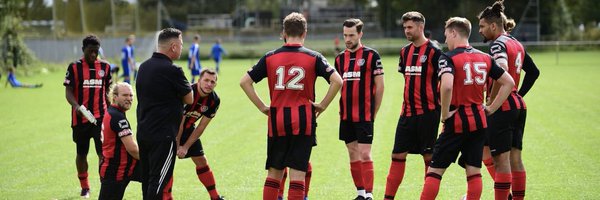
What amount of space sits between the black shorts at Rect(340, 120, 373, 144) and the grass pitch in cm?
78

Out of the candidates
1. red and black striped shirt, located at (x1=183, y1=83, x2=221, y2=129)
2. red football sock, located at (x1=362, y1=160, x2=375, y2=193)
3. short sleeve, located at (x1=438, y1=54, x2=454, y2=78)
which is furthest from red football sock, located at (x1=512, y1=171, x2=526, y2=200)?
red and black striped shirt, located at (x1=183, y1=83, x2=221, y2=129)

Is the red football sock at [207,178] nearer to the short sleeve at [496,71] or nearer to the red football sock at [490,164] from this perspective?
the red football sock at [490,164]

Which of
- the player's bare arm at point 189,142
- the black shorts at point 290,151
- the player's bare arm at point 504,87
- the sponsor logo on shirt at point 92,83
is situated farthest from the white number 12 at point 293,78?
the sponsor logo on shirt at point 92,83

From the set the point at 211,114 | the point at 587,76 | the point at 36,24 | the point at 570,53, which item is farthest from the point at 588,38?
the point at 211,114

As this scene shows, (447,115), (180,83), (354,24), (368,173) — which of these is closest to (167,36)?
(180,83)

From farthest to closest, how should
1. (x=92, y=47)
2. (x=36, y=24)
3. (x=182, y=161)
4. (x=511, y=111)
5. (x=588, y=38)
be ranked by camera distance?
(x=588, y=38)
(x=36, y=24)
(x=182, y=161)
(x=92, y=47)
(x=511, y=111)

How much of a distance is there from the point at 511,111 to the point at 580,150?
477 centimetres

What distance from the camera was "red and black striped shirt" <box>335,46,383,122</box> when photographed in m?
7.71

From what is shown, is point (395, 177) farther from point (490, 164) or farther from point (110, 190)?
point (110, 190)

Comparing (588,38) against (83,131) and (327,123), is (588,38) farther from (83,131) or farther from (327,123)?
(83,131)

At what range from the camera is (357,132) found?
25.7 ft

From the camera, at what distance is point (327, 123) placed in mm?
15508

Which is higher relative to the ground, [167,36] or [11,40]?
[167,36]

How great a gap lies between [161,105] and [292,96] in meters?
1.08
